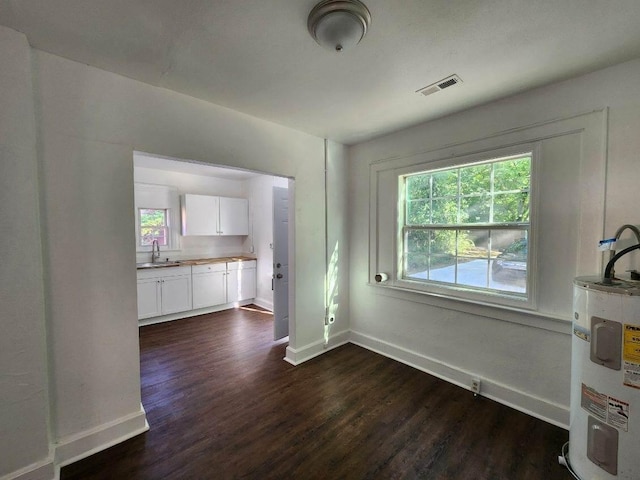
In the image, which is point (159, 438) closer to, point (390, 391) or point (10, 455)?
point (10, 455)

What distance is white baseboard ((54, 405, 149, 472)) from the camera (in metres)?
1.67

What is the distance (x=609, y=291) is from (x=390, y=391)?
1.77 metres

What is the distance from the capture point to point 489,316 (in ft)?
7.59

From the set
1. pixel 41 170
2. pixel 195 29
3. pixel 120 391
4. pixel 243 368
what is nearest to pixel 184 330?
pixel 243 368

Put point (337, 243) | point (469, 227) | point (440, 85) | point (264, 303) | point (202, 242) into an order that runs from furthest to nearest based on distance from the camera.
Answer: point (202, 242) → point (264, 303) → point (337, 243) → point (469, 227) → point (440, 85)

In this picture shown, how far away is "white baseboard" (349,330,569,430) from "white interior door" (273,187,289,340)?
1.04 metres

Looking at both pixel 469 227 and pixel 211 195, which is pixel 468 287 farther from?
pixel 211 195

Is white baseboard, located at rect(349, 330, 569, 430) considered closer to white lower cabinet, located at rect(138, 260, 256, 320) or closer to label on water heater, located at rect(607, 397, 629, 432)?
label on water heater, located at rect(607, 397, 629, 432)

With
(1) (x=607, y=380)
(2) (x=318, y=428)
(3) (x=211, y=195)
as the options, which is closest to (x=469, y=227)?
(1) (x=607, y=380)

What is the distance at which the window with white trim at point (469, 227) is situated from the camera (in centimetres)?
220

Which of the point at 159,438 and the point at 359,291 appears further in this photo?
the point at 359,291

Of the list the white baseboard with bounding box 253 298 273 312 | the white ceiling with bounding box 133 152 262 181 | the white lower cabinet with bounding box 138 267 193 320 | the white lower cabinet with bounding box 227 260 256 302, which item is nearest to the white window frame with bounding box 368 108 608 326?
the white ceiling with bounding box 133 152 262 181

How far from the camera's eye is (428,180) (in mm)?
2789

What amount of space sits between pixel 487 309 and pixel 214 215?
15.2 feet
